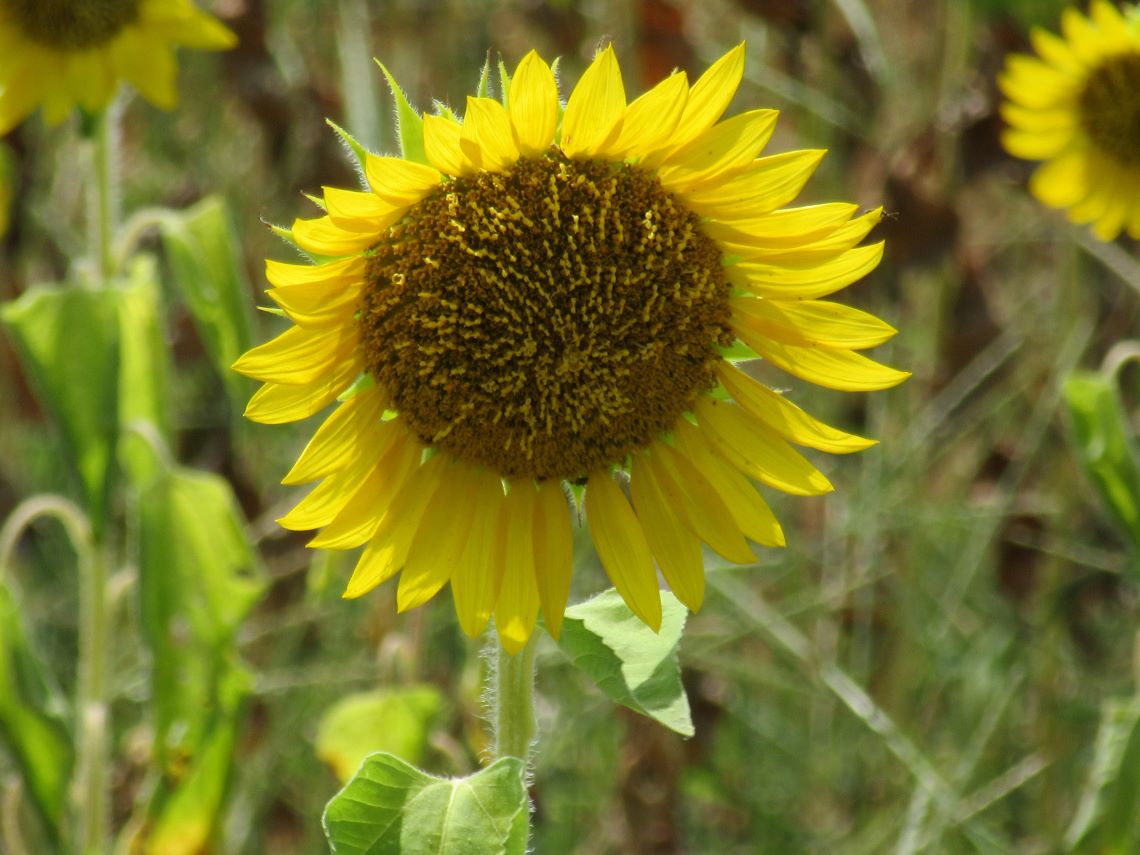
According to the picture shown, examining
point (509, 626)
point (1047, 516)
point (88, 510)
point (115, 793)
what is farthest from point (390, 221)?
point (1047, 516)

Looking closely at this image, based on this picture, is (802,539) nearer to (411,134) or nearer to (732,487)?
(732,487)

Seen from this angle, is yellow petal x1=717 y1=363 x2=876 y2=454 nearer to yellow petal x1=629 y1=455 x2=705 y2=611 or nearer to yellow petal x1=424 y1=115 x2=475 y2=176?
yellow petal x1=629 y1=455 x2=705 y2=611

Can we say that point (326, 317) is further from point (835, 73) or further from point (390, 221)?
point (835, 73)

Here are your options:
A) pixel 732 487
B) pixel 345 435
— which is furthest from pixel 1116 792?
pixel 345 435

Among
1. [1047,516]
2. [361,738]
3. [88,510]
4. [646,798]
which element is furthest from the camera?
[1047,516]

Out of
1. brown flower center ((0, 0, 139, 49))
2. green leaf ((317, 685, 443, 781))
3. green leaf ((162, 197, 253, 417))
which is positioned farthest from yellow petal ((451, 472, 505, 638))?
brown flower center ((0, 0, 139, 49))

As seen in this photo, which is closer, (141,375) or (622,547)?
(622,547)
